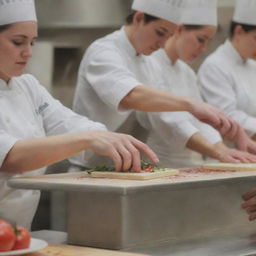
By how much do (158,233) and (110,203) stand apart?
208 millimetres

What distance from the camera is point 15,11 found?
7.30ft

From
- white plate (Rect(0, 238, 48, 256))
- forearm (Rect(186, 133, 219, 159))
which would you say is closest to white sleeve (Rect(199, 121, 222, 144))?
forearm (Rect(186, 133, 219, 159))

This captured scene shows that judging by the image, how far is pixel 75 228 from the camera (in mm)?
2053

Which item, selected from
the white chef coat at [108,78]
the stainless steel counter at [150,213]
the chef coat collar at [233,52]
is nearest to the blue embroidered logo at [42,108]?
the stainless steel counter at [150,213]

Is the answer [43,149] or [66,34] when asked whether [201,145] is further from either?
[43,149]

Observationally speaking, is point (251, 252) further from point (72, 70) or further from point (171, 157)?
point (72, 70)

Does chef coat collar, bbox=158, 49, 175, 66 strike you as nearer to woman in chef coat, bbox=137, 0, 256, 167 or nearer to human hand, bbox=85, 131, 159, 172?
woman in chef coat, bbox=137, 0, 256, 167

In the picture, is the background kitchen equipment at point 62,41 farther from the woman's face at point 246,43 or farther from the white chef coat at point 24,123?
the white chef coat at point 24,123

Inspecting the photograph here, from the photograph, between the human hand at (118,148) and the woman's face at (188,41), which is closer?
the human hand at (118,148)

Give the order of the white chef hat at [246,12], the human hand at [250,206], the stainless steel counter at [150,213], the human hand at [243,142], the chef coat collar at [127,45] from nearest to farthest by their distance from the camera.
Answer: the stainless steel counter at [150,213] < the human hand at [250,206] < the human hand at [243,142] < the chef coat collar at [127,45] < the white chef hat at [246,12]

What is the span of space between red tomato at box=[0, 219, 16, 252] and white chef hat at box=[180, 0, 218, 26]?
2.00m

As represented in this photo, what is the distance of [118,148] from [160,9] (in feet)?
3.68

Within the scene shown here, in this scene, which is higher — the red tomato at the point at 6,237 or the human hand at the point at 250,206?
the red tomato at the point at 6,237

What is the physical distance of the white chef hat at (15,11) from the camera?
2223 millimetres
